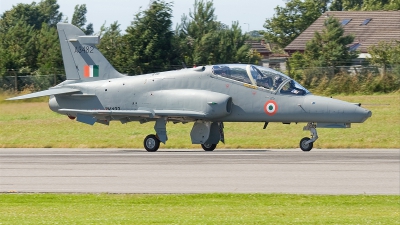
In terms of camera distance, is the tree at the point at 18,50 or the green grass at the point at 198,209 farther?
the tree at the point at 18,50

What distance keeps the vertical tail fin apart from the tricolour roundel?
5000 mm

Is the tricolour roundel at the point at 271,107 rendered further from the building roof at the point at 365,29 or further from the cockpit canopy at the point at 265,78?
the building roof at the point at 365,29

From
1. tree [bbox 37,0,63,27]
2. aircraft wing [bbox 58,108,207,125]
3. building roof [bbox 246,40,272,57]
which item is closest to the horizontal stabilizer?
aircraft wing [bbox 58,108,207,125]

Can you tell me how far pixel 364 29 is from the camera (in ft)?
218

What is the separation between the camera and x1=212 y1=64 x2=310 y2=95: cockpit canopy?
23.4 metres

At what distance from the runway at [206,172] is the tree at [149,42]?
67.5 ft

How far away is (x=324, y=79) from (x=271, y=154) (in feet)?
64.6

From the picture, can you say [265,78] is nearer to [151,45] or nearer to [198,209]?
[198,209]

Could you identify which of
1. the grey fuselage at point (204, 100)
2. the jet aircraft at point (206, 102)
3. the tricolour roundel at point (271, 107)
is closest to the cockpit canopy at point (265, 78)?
the jet aircraft at point (206, 102)

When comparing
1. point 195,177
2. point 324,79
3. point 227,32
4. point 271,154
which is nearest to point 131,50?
point 227,32

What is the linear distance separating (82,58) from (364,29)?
4381 centimetres

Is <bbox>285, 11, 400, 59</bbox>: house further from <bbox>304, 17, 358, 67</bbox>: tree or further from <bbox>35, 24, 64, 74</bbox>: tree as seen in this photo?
<bbox>35, 24, 64, 74</bbox>: tree

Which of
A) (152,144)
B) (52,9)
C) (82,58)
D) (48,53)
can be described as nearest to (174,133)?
(82,58)

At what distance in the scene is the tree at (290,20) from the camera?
78125 mm
